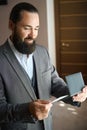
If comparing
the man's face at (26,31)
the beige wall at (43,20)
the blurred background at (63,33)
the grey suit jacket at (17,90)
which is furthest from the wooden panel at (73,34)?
the man's face at (26,31)

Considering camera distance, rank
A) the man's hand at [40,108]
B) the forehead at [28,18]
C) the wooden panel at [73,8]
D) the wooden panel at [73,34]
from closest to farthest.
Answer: the man's hand at [40,108], the forehead at [28,18], the wooden panel at [73,8], the wooden panel at [73,34]

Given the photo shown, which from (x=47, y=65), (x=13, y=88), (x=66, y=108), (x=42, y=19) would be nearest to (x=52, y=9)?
(x=42, y=19)

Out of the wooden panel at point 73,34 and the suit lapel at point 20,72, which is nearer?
the suit lapel at point 20,72

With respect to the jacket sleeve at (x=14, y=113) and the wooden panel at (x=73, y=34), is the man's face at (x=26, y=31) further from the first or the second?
the wooden panel at (x=73, y=34)

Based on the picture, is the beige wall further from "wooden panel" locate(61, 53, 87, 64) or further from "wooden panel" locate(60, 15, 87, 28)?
"wooden panel" locate(61, 53, 87, 64)

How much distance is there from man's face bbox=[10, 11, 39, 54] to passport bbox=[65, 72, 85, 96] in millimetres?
247

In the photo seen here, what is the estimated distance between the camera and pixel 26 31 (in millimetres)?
1185

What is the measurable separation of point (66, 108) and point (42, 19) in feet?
4.13

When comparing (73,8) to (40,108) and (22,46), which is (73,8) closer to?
(22,46)

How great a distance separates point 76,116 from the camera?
3092mm

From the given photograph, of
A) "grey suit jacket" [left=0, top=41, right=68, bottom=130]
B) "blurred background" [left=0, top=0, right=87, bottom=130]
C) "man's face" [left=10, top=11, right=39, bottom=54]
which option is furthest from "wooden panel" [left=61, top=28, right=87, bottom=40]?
"man's face" [left=10, top=11, right=39, bottom=54]

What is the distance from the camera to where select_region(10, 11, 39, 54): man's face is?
118cm

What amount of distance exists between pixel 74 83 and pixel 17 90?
0.95 feet

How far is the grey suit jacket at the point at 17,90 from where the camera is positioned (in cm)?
111
